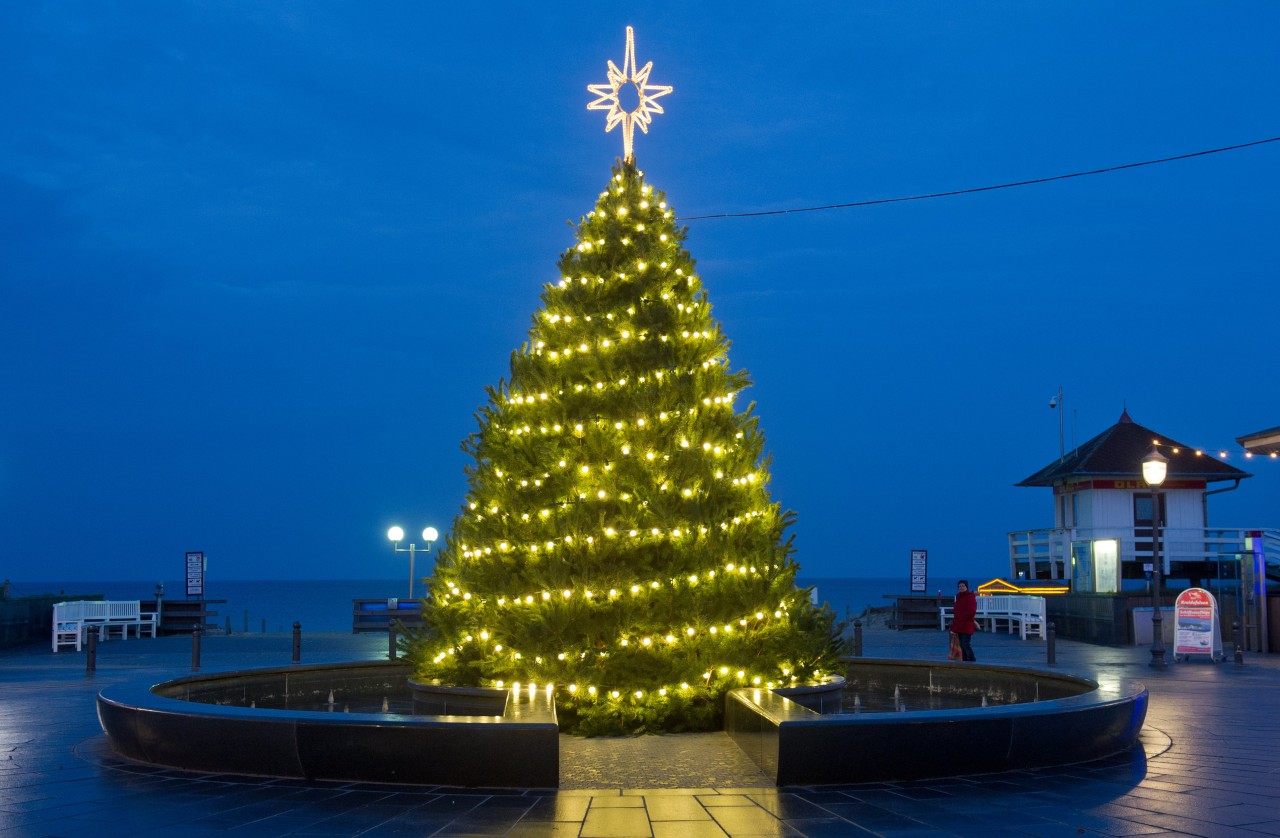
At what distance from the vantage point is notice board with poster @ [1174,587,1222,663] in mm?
21547

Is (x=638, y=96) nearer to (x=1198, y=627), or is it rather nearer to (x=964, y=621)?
(x=964, y=621)

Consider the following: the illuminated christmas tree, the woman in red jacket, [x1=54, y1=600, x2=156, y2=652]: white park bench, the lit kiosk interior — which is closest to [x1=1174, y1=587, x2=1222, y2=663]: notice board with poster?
the woman in red jacket

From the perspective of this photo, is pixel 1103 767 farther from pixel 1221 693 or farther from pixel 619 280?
pixel 1221 693

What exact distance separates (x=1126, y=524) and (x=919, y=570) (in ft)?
24.9

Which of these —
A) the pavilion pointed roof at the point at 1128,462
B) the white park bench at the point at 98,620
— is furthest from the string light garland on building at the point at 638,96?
the pavilion pointed roof at the point at 1128,462

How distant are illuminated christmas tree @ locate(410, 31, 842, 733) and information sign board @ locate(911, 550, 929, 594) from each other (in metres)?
31.5

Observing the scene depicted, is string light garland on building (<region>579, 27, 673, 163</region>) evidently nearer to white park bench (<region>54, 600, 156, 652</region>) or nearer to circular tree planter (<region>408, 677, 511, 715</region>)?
circular tree planter (<region>408, 677, 511, 715</region>)

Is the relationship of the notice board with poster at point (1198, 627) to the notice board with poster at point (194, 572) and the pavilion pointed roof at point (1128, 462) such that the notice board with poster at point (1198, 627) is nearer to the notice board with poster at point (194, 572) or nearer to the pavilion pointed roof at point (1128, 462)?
the pavilion pointed roof at point (1128, 462)

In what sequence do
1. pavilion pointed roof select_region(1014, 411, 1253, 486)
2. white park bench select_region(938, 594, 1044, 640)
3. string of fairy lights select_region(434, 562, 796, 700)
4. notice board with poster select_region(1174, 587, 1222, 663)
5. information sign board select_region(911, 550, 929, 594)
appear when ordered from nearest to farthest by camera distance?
string of fairy lights select_region(434, 562, 796, 700) → notice board with poster select_region(1174, 587, 1222, 663) → white park bench select_region(938, 594, 1044, 640) → pavilion pointed roof select_region(1014, 411, 1253, 486) → information sign board select_region(911, 550, 929, 594)

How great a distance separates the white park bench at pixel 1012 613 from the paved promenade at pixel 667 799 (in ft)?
62.7

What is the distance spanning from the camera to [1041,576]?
43.0m

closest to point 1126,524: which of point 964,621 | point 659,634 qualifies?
point 964,621

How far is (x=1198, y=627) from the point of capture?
71.1 ft

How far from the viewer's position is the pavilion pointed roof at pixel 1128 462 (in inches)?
1501
